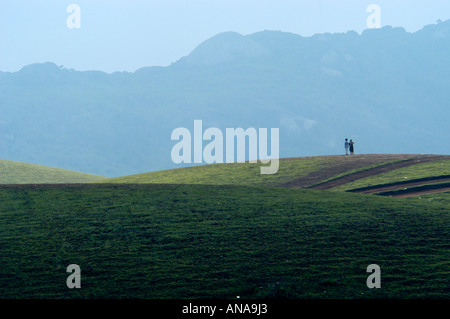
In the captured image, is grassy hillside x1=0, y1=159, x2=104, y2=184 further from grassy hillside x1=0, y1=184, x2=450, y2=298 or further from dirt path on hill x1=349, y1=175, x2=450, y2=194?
dirt path on hill x1=349, y1=175, x2=450, y2=194

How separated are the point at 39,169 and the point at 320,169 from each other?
4879 cm

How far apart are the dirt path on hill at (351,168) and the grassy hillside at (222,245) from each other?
48.8ft

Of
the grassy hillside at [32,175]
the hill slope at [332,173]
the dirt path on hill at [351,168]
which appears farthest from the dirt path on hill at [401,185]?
the grassy hillside at [32,175]

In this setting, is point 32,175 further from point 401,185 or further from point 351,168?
point 401,185

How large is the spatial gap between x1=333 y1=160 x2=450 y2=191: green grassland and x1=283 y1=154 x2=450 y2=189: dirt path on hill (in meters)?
1.38

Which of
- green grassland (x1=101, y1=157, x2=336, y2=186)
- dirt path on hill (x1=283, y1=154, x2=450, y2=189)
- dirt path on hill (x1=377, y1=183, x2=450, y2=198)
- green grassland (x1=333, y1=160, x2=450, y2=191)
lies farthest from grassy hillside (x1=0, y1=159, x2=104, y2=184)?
dirt path on hill (x1=377, y1=183, x2=450, y2=198)

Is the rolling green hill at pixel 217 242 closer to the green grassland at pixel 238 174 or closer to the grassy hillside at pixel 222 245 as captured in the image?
the grassy hillside at pixel 222 245

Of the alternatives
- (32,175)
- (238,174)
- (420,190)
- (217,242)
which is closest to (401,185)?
(420,190)

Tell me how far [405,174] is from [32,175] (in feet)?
178

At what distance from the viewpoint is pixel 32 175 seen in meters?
84.2

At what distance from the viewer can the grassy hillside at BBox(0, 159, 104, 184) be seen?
8002 cm

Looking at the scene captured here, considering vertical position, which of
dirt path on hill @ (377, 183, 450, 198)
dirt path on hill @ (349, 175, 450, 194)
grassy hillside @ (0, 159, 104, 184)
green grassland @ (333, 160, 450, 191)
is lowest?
dirt path on hill @ (377, 183, 450, 198)

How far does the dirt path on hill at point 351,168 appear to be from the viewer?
5422 centimetres

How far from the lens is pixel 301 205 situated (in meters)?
35.5
